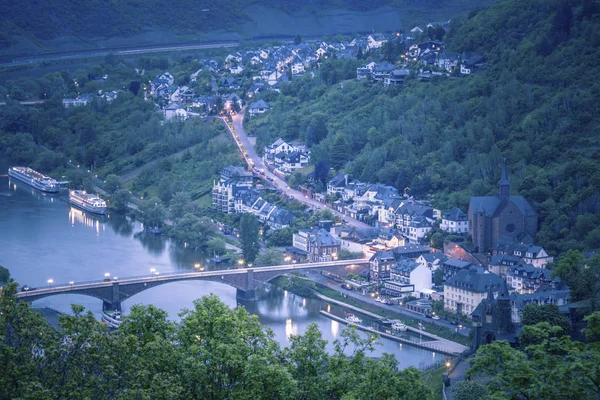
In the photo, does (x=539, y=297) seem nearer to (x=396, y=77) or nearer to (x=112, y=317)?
(x=112, y=317)

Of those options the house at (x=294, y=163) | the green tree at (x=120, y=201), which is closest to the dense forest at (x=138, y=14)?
the house at (x=294, y=163)

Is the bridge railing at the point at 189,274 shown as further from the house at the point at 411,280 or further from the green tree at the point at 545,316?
the green tree at the point at 545,316

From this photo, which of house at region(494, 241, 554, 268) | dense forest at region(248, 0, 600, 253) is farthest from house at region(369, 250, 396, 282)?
dense forest at region(248, 0, 600, 253)

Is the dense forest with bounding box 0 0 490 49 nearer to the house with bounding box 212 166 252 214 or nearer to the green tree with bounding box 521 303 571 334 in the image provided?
the house with bounding box 212 166 252 214

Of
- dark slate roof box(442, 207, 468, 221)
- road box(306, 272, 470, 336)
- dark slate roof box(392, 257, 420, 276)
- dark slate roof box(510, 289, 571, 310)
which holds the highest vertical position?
dark slate roof box(442, 207, 468, 221)

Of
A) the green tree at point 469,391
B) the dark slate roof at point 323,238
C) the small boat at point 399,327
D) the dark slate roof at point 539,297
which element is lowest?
the green tree at point 469,391
